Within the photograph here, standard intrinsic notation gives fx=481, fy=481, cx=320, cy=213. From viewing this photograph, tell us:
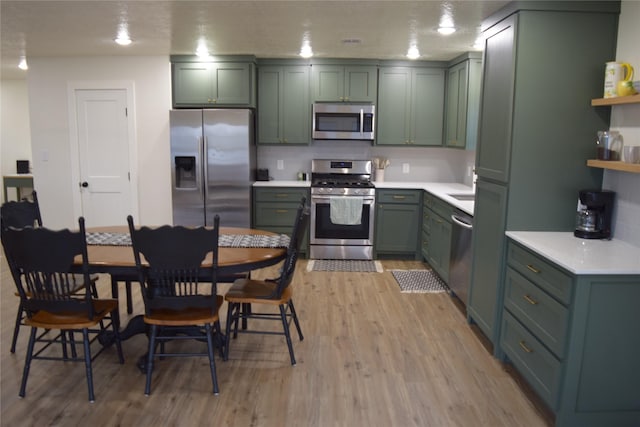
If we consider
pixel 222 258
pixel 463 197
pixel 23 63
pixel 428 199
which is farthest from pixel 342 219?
pixel 23 63

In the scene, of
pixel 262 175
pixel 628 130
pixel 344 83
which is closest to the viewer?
pixel 628 130

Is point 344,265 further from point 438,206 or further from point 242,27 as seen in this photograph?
point 242,27

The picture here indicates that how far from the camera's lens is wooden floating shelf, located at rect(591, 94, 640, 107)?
7.86ft

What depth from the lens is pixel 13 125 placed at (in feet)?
25.1

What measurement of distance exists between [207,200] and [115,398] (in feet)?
9.69

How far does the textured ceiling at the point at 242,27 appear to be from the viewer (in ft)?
10.8

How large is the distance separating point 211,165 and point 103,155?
1444mm

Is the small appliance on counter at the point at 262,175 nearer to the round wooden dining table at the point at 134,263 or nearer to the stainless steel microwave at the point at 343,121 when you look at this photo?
the stainless steel microwave at the point at 343,121

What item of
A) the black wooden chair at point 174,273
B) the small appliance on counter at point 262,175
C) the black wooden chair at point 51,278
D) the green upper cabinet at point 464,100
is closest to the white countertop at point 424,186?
the small appliance on counter at point 262,175

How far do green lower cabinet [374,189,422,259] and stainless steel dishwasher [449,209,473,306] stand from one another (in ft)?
4.02

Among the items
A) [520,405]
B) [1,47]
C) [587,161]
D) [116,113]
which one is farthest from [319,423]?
[1,47]

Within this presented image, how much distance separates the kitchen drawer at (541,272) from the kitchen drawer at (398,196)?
2.52 meters

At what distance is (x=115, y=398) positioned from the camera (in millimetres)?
2611

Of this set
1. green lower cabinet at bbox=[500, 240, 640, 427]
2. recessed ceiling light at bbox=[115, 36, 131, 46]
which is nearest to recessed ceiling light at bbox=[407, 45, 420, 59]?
recessed ceiling light at bbox=[115, 36, 131, 46]
